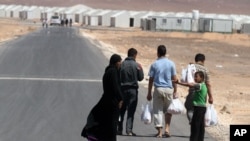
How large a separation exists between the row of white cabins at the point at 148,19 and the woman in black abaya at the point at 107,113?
93986mm

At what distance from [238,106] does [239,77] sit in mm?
12335

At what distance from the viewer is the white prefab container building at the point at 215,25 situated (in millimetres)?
100938

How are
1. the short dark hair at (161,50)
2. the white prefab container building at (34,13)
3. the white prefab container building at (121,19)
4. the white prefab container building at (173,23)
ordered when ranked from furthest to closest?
the white prefab container building at (34,13) < the white prefab container building at (121,19) < the white prefab container building at (173,23) < the short dark hair at (161,50)

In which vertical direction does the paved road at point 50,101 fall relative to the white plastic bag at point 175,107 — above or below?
below

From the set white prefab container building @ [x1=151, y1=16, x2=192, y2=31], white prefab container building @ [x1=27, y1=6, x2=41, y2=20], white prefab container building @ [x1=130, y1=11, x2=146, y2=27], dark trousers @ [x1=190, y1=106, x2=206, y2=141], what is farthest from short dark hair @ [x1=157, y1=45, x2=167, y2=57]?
white prefab container building @ [x1=27, y1=6, x2=41, y2=20]

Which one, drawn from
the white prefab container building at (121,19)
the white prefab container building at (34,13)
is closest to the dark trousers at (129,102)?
the white prefab container building at (121,19)

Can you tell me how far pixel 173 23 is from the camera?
339ft

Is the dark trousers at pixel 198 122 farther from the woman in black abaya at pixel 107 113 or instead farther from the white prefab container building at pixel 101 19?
the white prefab container building at pixel 101 19

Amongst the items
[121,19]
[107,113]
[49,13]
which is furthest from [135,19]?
[107,113]

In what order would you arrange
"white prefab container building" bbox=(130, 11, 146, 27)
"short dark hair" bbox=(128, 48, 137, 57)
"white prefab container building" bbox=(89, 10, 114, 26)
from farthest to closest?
"white prefab container building" bbox=(89, 10, 114, 26) < "white prefab container building" bbox=(130, 11, 146, 27) < "short dark hair" bbox=(128, 48, 137, 57)

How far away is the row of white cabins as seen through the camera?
10281cm

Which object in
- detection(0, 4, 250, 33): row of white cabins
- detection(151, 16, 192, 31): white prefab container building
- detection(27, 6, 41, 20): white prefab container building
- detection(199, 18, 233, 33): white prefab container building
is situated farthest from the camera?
detection(27, 6, 41, 20): white prefab container building

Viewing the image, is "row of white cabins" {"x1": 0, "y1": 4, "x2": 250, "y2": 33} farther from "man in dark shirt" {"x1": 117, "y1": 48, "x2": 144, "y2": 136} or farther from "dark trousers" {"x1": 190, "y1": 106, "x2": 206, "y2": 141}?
"dark trousers" {"x1": 190, "y1": 106, "x2": 206, "y2": 141}

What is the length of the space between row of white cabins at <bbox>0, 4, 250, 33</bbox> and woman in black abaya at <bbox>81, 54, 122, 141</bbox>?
9399cm
